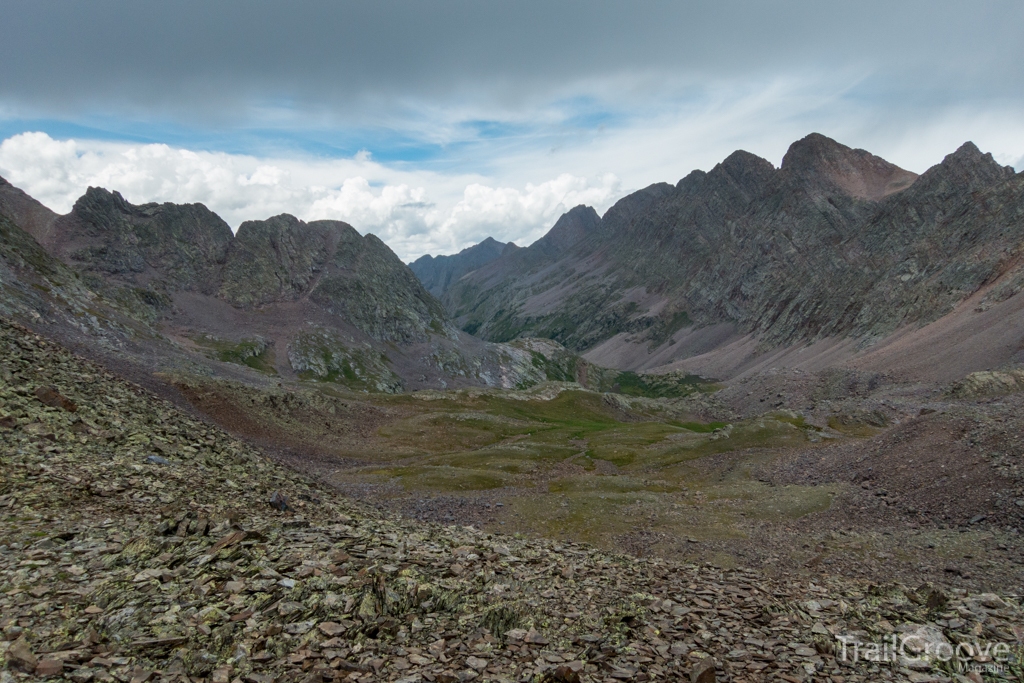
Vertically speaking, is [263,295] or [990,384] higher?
[263,295]

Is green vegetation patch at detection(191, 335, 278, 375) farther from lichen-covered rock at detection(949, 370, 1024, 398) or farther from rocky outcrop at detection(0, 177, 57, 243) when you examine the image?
lichen-covered rock at detection(949, 370, 1024, 398)

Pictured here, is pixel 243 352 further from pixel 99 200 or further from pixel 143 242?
pixel 99 200

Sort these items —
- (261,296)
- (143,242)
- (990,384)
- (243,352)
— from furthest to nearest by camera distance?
1. (261,296)
2. (143,242)
3. (243,352)
4. (990,384)

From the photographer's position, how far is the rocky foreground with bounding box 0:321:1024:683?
39.0 ft

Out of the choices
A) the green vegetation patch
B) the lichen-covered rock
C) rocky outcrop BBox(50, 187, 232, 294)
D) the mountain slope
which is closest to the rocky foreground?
the lichen-covered rock

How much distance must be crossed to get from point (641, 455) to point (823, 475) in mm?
25604

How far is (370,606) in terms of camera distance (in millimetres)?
14031

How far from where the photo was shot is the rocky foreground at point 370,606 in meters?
11.9

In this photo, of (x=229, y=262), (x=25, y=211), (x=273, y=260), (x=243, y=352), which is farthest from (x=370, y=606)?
(x=25, y=211)

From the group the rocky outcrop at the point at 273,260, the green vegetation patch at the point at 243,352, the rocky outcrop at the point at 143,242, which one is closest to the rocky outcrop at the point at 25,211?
the rocky outcrop at the point at 143,242

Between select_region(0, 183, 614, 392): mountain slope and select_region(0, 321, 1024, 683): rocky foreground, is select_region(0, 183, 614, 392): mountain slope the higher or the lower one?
the higher one

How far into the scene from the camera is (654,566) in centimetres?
2155

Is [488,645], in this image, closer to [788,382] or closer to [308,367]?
[788,382]

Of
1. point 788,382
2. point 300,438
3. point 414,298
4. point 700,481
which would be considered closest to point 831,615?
point 700,481
